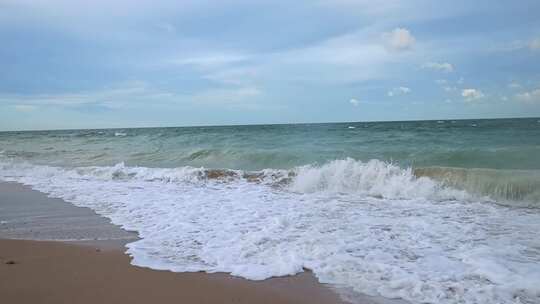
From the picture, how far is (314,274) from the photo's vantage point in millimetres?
3922

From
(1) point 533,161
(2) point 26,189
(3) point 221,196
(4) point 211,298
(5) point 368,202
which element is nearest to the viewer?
(4) point 211,298

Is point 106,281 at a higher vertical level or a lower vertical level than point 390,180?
lower

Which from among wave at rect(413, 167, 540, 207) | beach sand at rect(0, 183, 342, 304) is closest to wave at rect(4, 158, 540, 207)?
wave at rect(413, 167, 540, 207)

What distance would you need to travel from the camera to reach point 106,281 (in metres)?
3.67

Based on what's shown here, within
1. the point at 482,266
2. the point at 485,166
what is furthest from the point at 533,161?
the point at 482,266

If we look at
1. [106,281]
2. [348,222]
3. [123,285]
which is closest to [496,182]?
[348,222]

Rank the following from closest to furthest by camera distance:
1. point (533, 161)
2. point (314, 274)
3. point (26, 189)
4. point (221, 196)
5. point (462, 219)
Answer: point (314, 274)
point (462, 219)
point (221, 196)
point (26, 189)
point (533, 161)

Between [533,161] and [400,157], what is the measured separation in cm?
406

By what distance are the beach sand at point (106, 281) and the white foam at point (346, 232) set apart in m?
0.23

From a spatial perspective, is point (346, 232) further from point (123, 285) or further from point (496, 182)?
point (496, 182)

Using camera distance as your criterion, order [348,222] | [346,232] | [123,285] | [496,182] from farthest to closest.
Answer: [496,182], [348,222], [346,232], [123,285]

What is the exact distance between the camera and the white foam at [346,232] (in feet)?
12.3

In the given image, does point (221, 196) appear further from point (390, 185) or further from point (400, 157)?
point (400, 157)

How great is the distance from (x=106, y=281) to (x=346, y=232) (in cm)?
319
